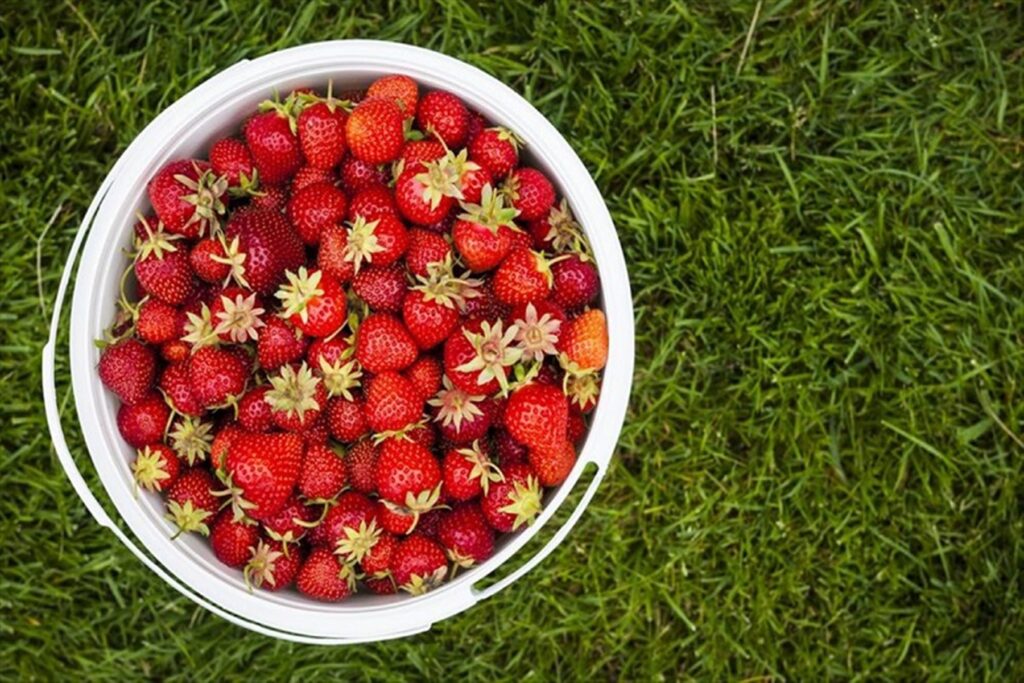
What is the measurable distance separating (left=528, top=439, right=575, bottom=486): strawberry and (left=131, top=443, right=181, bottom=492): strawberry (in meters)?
0.38

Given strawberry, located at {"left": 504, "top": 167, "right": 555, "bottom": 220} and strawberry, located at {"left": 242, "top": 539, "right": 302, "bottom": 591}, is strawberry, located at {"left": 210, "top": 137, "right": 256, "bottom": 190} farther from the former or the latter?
strawberry, located at {"left": 242, "top": 539, "right": 302, "bottom": 591}

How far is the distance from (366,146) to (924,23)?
0.86 metres

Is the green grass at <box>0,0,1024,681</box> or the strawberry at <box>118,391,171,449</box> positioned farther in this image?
the green grass at <box>0,0,1024,681</box>

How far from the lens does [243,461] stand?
41.9 inches

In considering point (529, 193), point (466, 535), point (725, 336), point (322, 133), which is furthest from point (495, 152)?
point (725, 336)

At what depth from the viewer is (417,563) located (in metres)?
1.12

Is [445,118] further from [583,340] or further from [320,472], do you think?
[320,472]

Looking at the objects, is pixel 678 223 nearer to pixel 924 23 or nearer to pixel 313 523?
pixel 924 23

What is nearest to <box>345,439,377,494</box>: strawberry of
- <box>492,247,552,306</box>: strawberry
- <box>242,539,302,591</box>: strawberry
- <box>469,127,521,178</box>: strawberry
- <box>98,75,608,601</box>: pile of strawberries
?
<box>98,75,608,601</box>: pile of strawberries

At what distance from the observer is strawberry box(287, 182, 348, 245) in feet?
3.56

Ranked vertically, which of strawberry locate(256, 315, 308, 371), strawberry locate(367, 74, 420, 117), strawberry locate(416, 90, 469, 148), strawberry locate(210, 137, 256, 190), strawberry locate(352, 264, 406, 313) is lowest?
strawberry locate(256, 315, 308, 371)

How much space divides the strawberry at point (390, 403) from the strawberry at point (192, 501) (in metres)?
0.20

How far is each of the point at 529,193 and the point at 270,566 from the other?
1.60 ft

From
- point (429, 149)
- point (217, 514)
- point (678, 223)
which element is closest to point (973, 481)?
point (678, 223)
